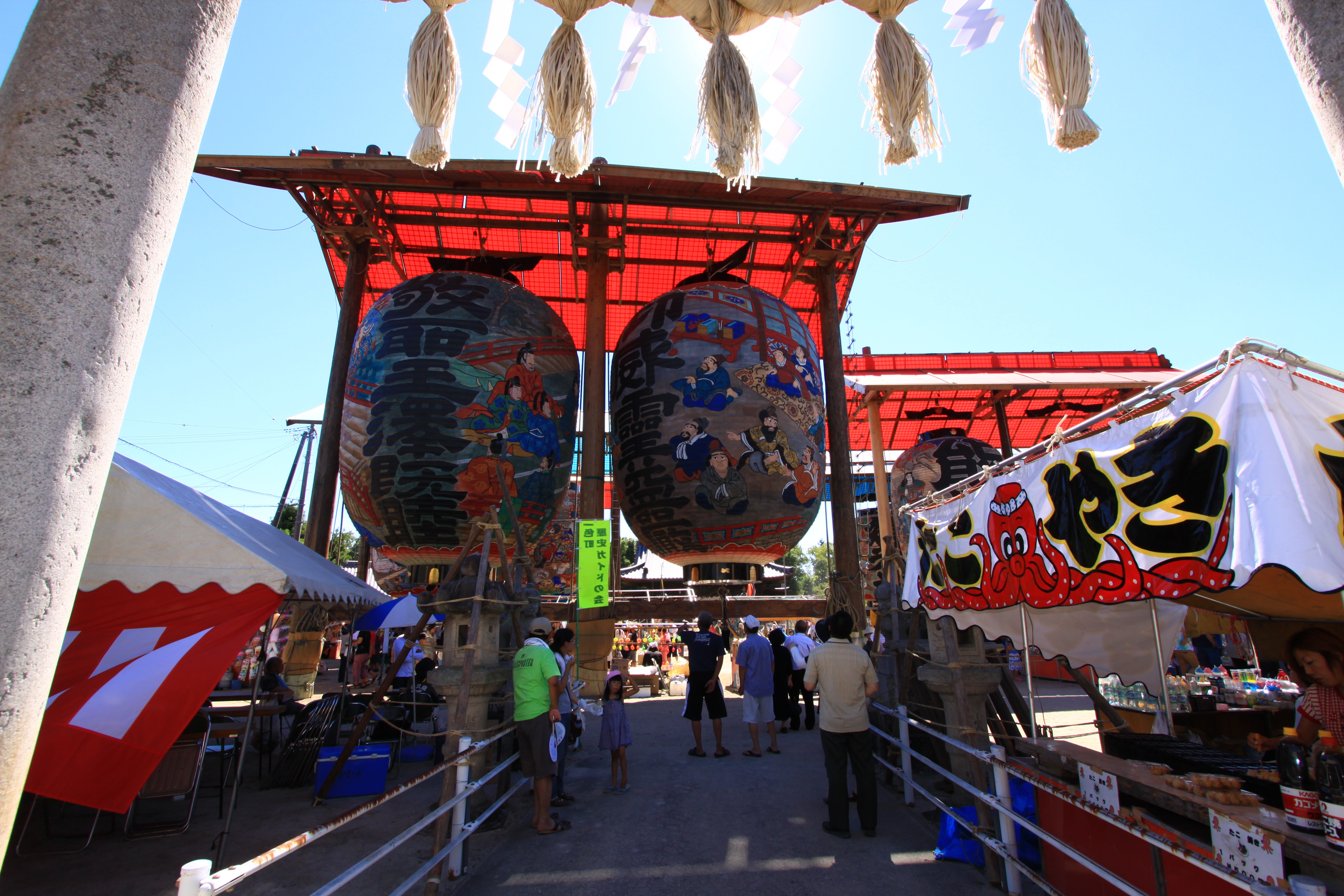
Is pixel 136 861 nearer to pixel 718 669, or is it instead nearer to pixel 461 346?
pixel 718 669

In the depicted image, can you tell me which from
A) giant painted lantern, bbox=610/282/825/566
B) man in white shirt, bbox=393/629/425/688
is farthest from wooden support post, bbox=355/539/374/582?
giant painted lantern, bbox=610/282/825/566

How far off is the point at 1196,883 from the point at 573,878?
2.87m

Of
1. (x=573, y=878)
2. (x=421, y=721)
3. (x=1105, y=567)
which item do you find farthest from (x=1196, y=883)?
(x=421, y=721)

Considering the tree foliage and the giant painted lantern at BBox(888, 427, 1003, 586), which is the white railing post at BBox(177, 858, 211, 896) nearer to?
the giant painted lantern at BBox(888, 427, 1003, 586)

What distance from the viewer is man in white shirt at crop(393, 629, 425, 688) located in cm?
939

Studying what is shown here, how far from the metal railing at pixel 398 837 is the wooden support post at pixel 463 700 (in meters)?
0.06

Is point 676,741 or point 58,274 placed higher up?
point 58,274

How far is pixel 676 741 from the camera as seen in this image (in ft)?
23.6

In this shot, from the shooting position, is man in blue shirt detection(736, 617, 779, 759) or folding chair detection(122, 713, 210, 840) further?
man in blue shirt detection(736, 617, 779, 759)

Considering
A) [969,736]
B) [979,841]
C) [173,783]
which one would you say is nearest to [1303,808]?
[969,736]

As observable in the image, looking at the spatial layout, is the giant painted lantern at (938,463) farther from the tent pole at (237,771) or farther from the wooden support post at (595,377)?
the tent pole at (237,771)

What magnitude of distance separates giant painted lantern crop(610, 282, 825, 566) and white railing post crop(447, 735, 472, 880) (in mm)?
4752

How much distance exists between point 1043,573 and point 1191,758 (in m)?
1.33

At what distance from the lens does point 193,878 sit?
1.50 meters
